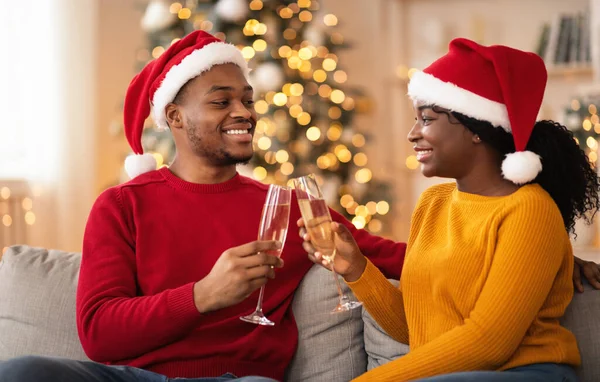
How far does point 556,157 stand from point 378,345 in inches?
27.0

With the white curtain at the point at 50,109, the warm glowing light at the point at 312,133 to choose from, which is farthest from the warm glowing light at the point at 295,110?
the white curtain at the point at 50,109

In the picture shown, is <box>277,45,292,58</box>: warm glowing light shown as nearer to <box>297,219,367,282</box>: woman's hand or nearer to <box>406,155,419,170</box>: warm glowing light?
<box>406,155,419,170</box>: warm glowing light

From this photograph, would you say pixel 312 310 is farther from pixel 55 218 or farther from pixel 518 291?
pixel 55 218

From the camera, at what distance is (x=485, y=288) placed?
1.76 metres

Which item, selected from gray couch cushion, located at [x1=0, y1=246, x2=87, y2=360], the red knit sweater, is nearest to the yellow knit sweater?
the red knit sweater

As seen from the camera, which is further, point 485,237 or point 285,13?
point 285,13

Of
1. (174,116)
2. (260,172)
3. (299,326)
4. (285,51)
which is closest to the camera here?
(299,326)

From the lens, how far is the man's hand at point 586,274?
2062 mm

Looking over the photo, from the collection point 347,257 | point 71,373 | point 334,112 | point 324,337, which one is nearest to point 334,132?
point 334,112

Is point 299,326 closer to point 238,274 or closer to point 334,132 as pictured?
point 238,274

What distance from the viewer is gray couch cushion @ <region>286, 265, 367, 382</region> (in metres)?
2.23

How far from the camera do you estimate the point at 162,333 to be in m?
1.99

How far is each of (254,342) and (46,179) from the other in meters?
3.00

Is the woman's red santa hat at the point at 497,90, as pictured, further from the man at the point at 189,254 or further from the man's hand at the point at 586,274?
the man at the point at 189,254
